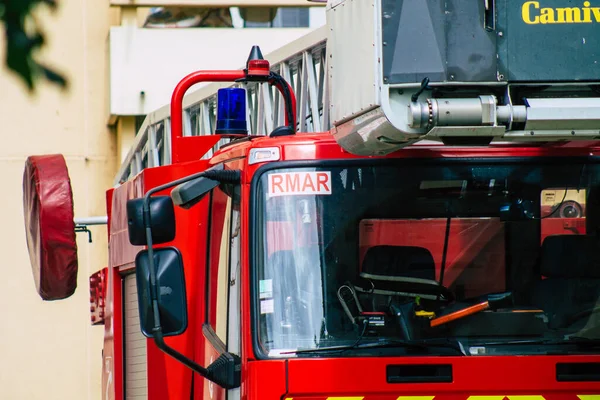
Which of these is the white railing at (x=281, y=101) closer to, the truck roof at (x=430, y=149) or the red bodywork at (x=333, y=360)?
the red bodywork at (x=333, y=360)

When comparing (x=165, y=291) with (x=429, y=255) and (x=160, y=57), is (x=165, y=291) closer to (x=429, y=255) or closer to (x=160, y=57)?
(x=429, y=255)

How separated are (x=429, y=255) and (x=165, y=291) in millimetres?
1040

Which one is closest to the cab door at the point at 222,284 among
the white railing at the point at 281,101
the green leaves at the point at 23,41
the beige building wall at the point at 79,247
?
the white railing at the point at 281,101

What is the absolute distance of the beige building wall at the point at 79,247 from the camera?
22.6 metres

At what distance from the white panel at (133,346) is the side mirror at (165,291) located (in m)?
1.60

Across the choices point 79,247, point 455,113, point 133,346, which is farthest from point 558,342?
point 79,247

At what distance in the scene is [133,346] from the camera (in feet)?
22.2

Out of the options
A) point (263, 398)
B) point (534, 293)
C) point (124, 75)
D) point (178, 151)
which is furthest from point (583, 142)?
point (124, 75)

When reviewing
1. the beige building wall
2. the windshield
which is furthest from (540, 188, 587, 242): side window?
the beige building wall

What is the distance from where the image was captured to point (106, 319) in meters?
7.45

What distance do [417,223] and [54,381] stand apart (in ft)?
61.6

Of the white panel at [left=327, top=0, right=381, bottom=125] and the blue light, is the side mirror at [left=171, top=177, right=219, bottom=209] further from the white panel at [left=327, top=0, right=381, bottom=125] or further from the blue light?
the blue light

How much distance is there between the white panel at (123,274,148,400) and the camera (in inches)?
258

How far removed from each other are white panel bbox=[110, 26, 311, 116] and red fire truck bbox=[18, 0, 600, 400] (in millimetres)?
15781
